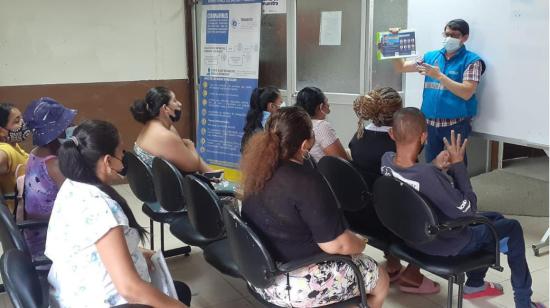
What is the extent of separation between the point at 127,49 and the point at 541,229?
3.88 meters

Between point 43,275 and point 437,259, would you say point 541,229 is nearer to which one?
point 437,259

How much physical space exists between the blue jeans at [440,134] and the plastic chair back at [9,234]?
8.61ft

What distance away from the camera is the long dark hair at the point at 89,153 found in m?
1.62

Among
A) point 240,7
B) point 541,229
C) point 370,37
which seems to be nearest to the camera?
point 541,229

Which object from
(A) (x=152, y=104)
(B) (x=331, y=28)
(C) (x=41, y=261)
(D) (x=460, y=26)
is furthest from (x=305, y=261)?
(B) (x=331, y=28)

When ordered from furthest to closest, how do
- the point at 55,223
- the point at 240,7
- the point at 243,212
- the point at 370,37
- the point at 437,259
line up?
the point at 240,7 < the point at 370,37 < the point at 437,259 < the point at 243,212 < the point at 55,223

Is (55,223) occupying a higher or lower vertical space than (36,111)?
lower

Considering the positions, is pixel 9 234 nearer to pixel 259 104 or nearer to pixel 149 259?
pixel 149 259

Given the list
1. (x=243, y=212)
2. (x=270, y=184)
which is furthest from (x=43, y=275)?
(x=270, y=184)

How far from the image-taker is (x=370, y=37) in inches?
169

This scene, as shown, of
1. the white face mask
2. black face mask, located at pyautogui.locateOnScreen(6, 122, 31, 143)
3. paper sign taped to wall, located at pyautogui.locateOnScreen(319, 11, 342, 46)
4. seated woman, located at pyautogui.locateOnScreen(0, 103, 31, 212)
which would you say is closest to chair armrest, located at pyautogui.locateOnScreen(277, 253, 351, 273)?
seated woman, located at pyautogui.locateOnScreen(0, 103, 31, 212)

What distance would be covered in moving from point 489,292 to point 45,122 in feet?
7.52

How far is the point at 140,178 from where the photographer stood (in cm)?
292

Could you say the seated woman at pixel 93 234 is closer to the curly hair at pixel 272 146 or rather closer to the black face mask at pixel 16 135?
the curly hair at pixel 272 146
